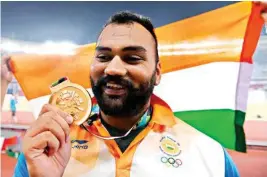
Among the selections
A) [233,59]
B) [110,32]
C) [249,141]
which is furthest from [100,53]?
[249,141]

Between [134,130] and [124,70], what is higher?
[124,70]

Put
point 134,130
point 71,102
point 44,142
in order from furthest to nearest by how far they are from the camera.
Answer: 1. point 134,130
2. point 71,102
3. point 44,142

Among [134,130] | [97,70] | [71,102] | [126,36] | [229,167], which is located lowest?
[229,167]

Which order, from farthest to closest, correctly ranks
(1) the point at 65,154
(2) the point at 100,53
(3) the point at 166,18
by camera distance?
1. (3) the point at 166,18
2. (2) the point at 100,53
3. (1) the point at 65,154

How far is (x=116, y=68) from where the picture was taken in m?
1.08

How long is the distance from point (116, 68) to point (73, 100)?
0.18 metres

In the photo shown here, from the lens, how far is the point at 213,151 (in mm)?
1169

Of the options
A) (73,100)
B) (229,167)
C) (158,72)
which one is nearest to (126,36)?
(158,72)

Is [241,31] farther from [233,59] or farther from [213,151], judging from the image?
[213,151]

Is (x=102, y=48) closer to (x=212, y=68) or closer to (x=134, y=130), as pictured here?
(x=134, y=130)

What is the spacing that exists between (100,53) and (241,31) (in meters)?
0.53

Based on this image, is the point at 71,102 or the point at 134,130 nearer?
the point at 71,102

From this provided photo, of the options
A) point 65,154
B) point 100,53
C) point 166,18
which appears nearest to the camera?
point 65,154

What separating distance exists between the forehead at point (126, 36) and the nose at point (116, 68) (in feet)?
0.19
